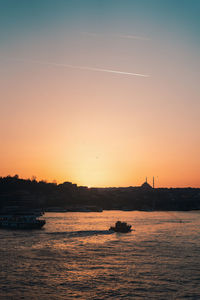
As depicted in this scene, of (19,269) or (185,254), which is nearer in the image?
(19,269)

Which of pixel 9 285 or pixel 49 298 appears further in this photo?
pixel 9 285

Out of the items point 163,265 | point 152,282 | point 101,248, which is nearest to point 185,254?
point 163,265

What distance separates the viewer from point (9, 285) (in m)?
39.3

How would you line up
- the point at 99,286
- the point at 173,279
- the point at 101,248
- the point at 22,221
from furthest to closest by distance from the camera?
the point at 22,221 → the point at 101,248 → the point at 173,279 → the point at 99,286

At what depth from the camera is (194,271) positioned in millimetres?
46562

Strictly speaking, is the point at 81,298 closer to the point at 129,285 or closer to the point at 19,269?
the point at 129,285

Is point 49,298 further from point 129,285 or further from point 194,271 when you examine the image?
point 194,271

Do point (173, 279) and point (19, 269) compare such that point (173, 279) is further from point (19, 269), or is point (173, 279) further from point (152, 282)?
point (19, 269)

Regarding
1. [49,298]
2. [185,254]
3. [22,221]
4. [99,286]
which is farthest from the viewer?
[22,221]

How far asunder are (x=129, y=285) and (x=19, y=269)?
1644cm

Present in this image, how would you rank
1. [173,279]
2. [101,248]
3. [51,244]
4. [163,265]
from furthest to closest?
[51,244], [101,248], [163,265], [173,279]

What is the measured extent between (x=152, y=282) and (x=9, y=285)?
1649cm

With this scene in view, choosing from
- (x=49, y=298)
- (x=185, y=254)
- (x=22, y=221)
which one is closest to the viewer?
(x=49, y=298)

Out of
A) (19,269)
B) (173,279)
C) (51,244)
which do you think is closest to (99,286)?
(173,279)
